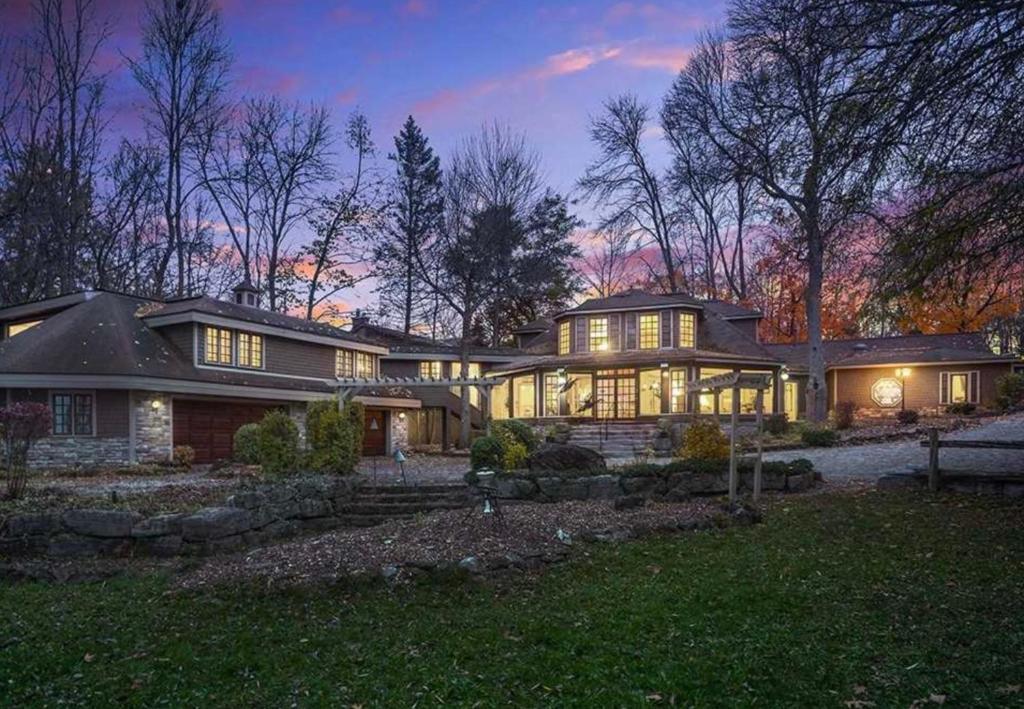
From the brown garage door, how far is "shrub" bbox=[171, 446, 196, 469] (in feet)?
2.99

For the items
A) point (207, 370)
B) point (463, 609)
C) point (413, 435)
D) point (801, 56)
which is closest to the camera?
point (463, 609)

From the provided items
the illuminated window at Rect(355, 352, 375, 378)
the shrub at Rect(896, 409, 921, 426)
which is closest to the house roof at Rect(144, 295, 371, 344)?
the illuminated window at Rect(355, 352, 375, 378)

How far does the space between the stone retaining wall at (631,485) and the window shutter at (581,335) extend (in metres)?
18.1

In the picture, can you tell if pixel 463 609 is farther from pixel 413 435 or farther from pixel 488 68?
pixel 413 435

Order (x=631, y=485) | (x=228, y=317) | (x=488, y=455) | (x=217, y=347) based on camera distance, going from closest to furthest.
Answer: (x=631, y=485) → (x=488, y=455) → (x=228, y=317) → (x=217, y=347)

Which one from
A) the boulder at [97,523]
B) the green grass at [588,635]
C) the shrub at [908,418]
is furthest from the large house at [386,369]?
the boulder at [97,523]

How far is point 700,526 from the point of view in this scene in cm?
914

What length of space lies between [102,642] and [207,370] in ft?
54.7

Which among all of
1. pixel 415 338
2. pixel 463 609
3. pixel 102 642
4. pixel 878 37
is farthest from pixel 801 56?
pixel 415 338

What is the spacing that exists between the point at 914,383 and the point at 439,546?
97.7ft

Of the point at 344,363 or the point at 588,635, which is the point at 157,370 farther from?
the point at 588,635

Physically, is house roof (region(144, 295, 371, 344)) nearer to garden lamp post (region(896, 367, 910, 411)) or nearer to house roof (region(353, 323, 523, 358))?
house roof (region(353, 323, 523, 358))

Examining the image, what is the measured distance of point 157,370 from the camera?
63.7 feet

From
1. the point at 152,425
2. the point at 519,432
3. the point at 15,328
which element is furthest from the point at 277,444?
the point at 15,328
